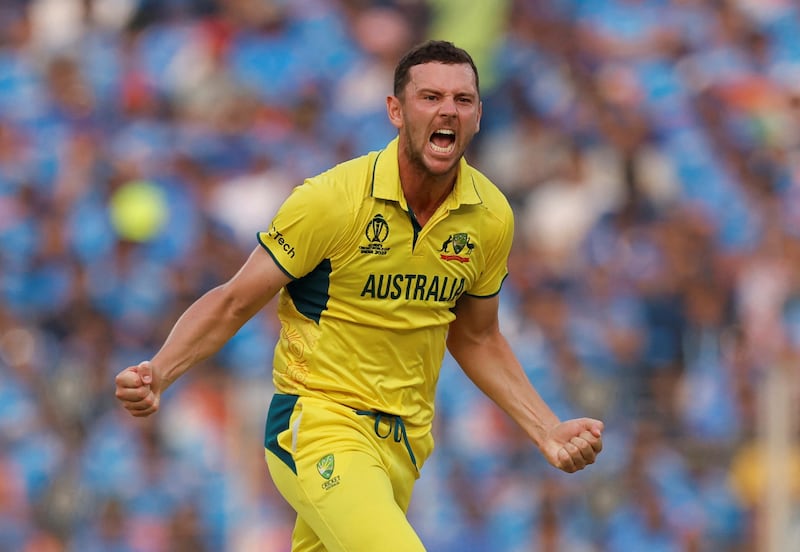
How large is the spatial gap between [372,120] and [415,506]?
3.07m

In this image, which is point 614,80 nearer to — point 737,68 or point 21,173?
point 737,68

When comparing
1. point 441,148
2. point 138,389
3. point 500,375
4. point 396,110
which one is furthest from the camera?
point 500,375

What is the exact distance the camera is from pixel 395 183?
526 centimetres

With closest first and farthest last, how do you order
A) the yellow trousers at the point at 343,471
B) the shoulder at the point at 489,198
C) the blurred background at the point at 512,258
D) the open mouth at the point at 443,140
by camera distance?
1. the yellow trousers at the point at 343,471
2. the open mouth at the point at 443,140
3. the shoulder at the point at 489,198
4. the blurred background at the point at 512,258

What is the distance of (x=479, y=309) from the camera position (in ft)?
18.6

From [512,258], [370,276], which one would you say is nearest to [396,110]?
[370,276]

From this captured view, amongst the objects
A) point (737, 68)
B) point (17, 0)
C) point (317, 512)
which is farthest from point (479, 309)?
point (17, 0)

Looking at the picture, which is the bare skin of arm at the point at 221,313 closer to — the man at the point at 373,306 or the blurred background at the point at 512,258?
the man at the point at 373,306

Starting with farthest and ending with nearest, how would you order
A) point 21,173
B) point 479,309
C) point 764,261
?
point 21,173 → point 764,261 → point 479,309

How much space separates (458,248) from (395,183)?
349 mm

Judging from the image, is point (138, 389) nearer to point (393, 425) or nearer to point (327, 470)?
point (327, 470)

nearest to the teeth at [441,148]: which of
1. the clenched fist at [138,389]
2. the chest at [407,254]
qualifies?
the chest at [407,254]

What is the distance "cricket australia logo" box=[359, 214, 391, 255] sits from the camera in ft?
17.1

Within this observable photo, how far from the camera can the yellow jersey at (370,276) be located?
5.14 metres
